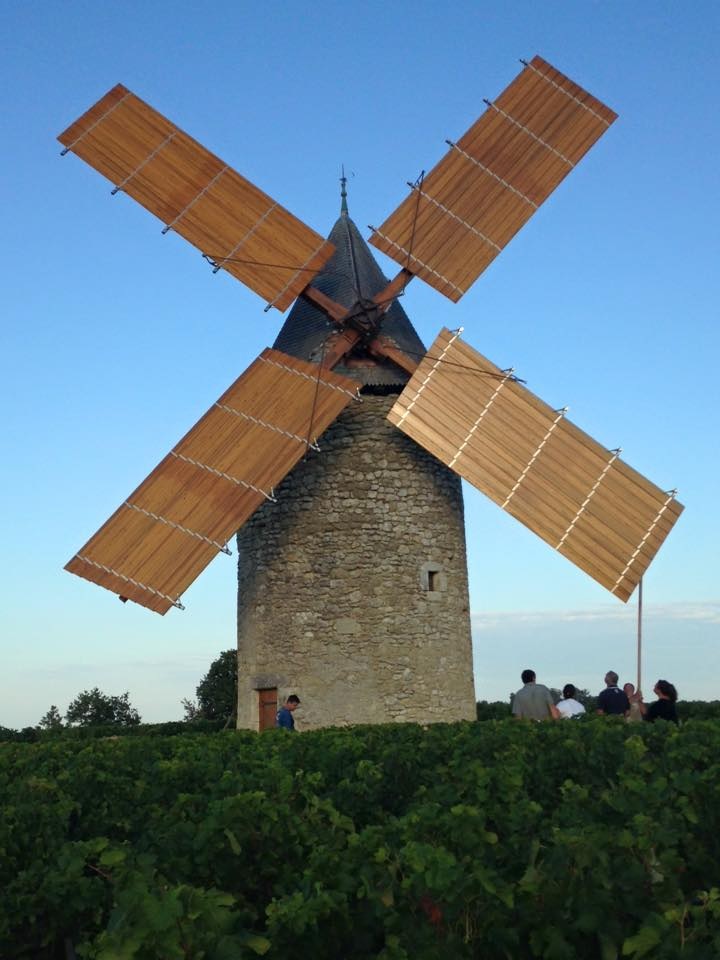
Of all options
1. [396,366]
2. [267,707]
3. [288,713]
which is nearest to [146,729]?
[267,707]

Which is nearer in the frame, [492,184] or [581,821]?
[581,821]

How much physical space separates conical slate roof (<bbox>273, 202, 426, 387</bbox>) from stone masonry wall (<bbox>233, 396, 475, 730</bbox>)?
0.46 metres

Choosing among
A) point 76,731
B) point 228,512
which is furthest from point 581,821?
point 76,731

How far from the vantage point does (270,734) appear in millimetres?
11711

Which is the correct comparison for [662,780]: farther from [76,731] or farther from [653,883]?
[76,731]

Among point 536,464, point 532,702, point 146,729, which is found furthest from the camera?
point 146,729

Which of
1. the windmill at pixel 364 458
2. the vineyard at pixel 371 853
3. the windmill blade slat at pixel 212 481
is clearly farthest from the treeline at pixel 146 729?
the vineyard at pixel 371 853

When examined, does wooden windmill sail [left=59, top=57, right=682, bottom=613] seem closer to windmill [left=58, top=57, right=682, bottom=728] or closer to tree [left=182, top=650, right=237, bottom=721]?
windmill [left=58, top=57, right=682, bottom=728]

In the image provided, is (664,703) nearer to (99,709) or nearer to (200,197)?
(200,197)

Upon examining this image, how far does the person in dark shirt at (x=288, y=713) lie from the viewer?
14.4 meters

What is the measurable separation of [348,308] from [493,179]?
253 cm

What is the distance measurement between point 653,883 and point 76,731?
52.0ft

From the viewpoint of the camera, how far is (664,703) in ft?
42.1

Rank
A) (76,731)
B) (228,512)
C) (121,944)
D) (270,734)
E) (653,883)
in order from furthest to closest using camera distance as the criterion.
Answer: (76,731)
(228,512)
(270,734)
(653,883)
(121,944)
